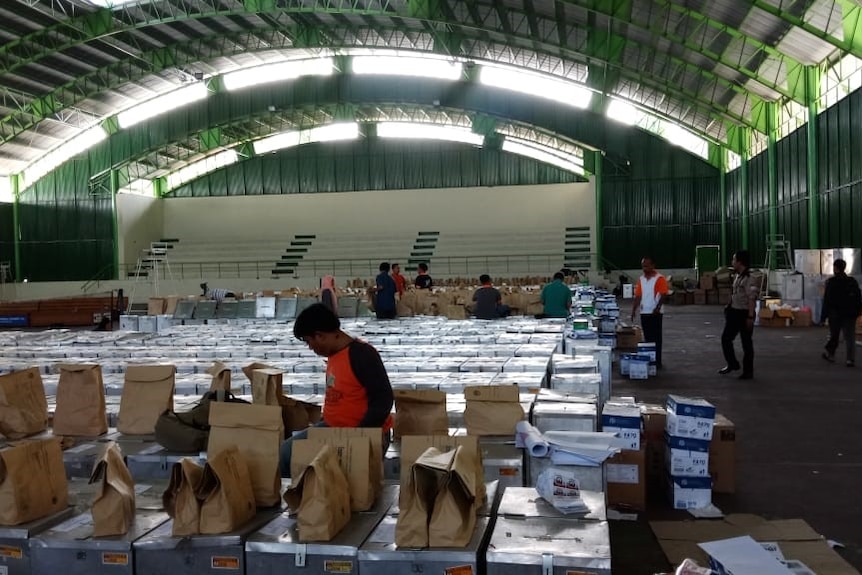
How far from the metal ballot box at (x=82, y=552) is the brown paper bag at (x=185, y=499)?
17 cm

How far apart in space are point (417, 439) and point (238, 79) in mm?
30068

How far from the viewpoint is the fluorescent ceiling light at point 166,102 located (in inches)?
1263

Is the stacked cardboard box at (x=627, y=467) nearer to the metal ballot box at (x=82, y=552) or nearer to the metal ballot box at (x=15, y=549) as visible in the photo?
the metal ballot box at (x=82, y=552)

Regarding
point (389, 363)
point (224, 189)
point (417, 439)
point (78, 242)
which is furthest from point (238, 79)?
point (417, 439)

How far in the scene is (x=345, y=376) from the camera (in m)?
4.67

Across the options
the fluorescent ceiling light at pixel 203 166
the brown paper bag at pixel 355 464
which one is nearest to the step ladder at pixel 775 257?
the brown paper bag at pixel 355 464

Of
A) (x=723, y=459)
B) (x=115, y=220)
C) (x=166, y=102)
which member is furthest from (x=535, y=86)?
(x=723, y=459)

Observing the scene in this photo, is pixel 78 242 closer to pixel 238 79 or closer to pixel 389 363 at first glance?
pixel 238 79

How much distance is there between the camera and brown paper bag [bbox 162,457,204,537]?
11.0 feet

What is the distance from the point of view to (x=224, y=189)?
4122 cm

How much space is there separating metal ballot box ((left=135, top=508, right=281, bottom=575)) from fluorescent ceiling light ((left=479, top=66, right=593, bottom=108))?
28.1 meters

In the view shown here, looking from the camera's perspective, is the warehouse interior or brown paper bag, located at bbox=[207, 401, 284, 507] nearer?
brown paper bag, located at bbox=[207, 401, 284, 507]

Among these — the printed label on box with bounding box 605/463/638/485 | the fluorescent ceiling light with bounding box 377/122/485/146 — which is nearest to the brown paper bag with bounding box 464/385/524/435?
the printed label on box with bounding box 605/463/638/485

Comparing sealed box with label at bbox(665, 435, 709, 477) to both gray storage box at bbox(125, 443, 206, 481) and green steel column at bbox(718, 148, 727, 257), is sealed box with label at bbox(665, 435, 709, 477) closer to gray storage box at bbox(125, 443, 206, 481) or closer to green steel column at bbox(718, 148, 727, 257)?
gray storage box at bbox(125, 443, 206, 481)
